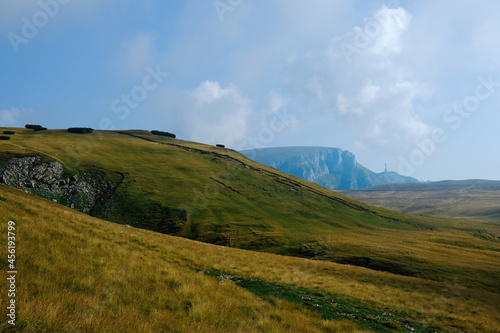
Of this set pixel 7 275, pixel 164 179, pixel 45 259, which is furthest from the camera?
pixel 164 179

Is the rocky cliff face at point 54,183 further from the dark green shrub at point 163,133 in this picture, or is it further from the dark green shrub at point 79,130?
the dark green shrub at point 163,133

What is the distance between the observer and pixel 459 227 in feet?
431

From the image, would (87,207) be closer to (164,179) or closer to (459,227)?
(164,179)

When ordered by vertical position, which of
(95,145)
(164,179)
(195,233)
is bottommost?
(195,233)

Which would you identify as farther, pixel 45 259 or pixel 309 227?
pixel 309 227

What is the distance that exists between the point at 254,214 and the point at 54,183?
60982 millimetres

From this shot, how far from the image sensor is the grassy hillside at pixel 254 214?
60.4 metres

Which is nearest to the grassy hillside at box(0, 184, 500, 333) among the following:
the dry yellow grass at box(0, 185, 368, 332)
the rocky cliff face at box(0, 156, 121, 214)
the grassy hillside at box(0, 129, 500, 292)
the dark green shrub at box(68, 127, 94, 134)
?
the dry yellow grass at box(0, 185, 368, 332)

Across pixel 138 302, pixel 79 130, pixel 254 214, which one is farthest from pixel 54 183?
pixel 79 130

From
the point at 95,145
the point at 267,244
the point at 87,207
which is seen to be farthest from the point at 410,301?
the point at 95,145

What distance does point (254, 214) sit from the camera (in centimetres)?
9106

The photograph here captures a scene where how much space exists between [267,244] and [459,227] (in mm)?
120400

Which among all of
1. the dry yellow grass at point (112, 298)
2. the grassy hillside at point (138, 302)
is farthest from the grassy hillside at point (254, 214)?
the dry yellow grass at point (112, 298)

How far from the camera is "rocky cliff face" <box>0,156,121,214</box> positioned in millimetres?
67750
